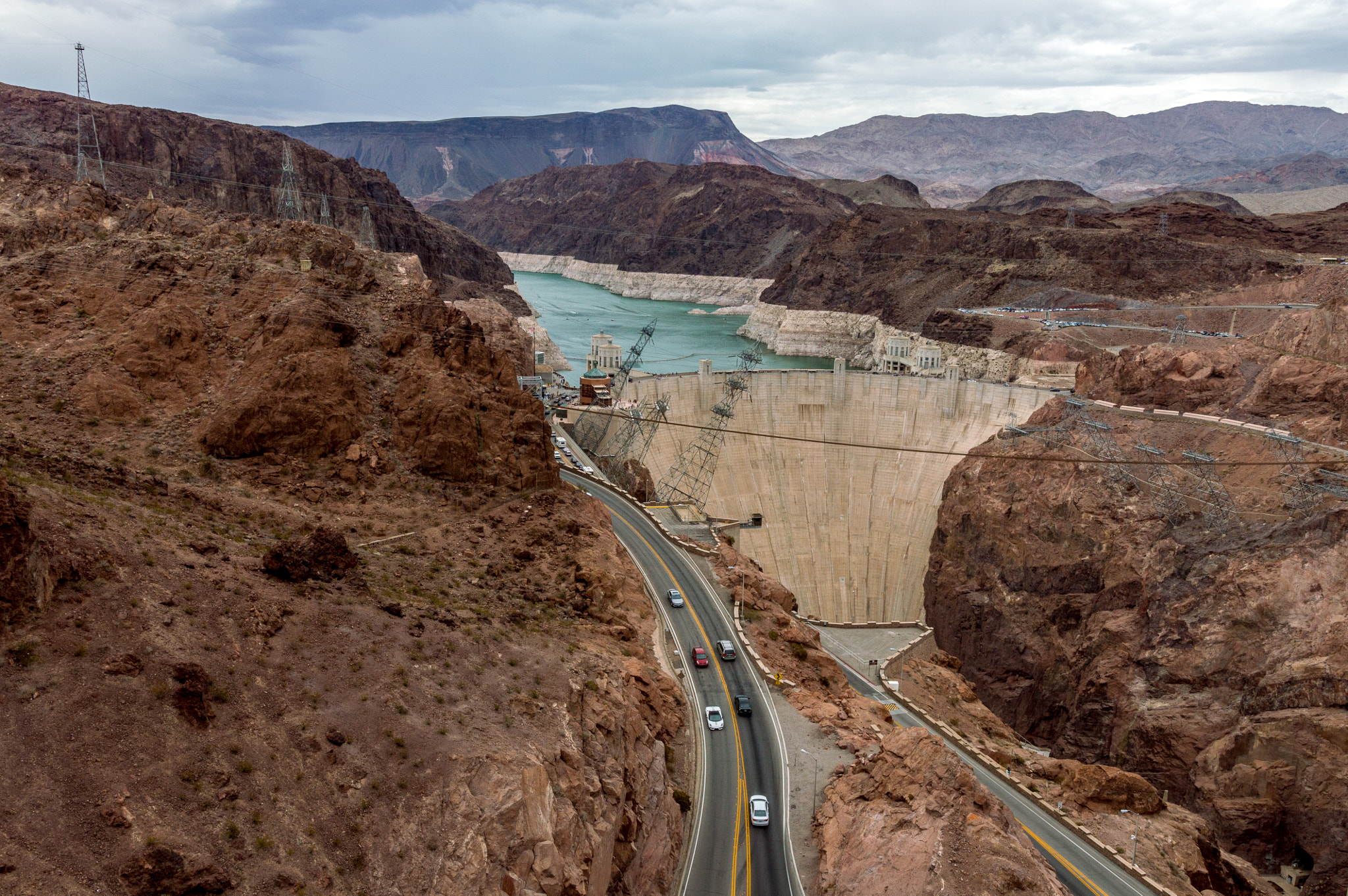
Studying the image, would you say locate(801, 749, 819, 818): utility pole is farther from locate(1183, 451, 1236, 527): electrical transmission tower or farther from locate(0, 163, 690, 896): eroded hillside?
locate(1183, 451, 1236, 527): electrical transmission tower

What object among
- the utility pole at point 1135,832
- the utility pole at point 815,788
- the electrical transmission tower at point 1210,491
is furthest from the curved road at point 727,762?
the electrical transmission tower at point 1210,491

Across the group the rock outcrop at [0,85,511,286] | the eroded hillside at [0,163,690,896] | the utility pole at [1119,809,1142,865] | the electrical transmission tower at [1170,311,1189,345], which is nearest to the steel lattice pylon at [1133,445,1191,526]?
the electrical transmission tower at [1170,311,1189,345]

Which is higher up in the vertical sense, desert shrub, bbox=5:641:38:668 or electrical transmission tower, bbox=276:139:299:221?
electrical transmission tower, bbox=276:139:299:221

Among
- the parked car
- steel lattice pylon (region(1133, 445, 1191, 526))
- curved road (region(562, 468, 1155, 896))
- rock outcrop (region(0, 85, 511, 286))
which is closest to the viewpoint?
curved road (region(562, 468, 1155, 896))

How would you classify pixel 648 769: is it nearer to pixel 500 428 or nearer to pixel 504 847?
pixel 504 847

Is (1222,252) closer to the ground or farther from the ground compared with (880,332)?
farther from the ground

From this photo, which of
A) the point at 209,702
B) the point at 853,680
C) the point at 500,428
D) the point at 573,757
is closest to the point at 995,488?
the point at 853,680

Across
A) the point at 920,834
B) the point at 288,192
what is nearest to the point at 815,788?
the point at 920,834
